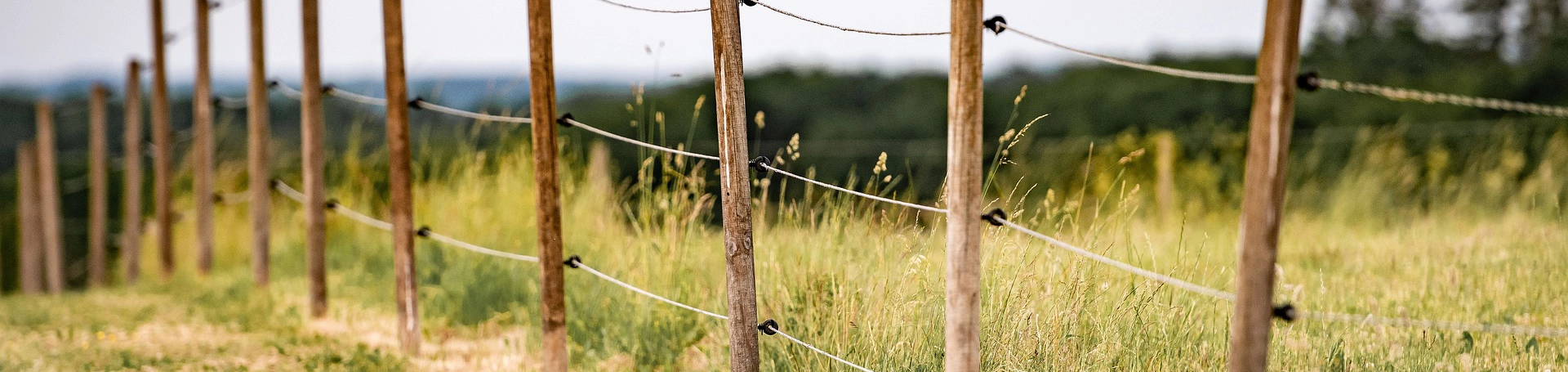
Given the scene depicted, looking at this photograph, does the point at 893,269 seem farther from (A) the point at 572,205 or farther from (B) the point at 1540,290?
(B) the point at 1540,290

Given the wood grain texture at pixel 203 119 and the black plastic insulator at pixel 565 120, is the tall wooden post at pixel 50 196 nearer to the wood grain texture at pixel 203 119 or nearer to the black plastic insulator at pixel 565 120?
the wood grain texture at pixel 203 119

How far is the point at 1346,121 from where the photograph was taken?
12.5m

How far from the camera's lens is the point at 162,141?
755 cm

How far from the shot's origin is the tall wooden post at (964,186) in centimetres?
209

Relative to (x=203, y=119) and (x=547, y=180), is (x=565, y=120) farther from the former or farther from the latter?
(x=203, y=119)

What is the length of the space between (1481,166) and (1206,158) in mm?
2367

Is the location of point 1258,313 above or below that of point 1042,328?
above

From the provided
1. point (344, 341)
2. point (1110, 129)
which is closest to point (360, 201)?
point (344, 341)

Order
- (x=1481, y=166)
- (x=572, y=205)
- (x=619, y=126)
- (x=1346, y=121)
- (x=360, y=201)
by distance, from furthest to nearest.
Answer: (x=619, y=126)
(x=1346, y=121)
(x=1481, y=166)
(x=360, y=201)
(x=572, y=205)

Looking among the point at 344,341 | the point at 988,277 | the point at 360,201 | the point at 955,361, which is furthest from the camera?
the point at 360,201

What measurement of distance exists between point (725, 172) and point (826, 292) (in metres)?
0.80

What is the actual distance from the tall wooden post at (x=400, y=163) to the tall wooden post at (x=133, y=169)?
5.17 metres

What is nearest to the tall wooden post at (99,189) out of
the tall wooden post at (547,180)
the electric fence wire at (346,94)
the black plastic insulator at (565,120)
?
the electric fence wire at (346,94)

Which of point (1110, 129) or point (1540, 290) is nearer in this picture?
point (1540, 290)
